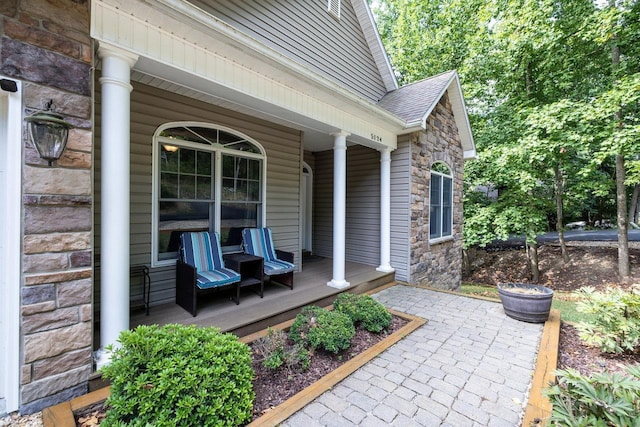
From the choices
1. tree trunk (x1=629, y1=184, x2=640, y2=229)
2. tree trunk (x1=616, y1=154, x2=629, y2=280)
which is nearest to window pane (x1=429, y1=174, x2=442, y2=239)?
tree trunk (x1=616, y1=154, x2=629, y2=280)

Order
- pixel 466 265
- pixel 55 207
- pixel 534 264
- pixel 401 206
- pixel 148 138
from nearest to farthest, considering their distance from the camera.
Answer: pixel 55 207 < pixel 148 138 < pixel 401 206 < pixel 534 264 < pixel 466 265

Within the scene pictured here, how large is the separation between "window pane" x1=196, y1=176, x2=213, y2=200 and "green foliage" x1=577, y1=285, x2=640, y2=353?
17.0 feet

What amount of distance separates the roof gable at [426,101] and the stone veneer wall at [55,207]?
5045 millimetres

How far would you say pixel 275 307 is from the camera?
378 cm

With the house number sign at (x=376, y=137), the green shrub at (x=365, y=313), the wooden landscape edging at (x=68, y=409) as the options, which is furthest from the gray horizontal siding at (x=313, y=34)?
the wooden landscape edging at (x=68, y=409)

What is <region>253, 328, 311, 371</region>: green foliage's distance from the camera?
258cm

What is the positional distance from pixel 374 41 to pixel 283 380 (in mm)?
7637

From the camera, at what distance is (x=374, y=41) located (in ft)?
23.7

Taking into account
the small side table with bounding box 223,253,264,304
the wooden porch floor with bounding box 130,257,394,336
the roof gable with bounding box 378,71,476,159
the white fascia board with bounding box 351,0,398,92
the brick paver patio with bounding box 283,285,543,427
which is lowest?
the brick paver patio with bounding box 283,285,543,427

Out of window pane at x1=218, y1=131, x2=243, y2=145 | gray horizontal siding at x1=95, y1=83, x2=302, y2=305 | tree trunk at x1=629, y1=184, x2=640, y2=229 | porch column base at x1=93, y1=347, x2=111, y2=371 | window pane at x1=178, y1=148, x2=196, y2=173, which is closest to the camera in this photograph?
porch column base at x1=93, y1=347, x2=111, y2=371

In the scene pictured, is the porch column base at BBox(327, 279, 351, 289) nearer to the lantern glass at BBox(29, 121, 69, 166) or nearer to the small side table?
the small side table

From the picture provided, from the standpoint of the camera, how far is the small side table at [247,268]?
12.9 ft

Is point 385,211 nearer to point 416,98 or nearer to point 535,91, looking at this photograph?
point 416,98

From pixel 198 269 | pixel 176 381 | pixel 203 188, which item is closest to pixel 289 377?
pixel 176 381
